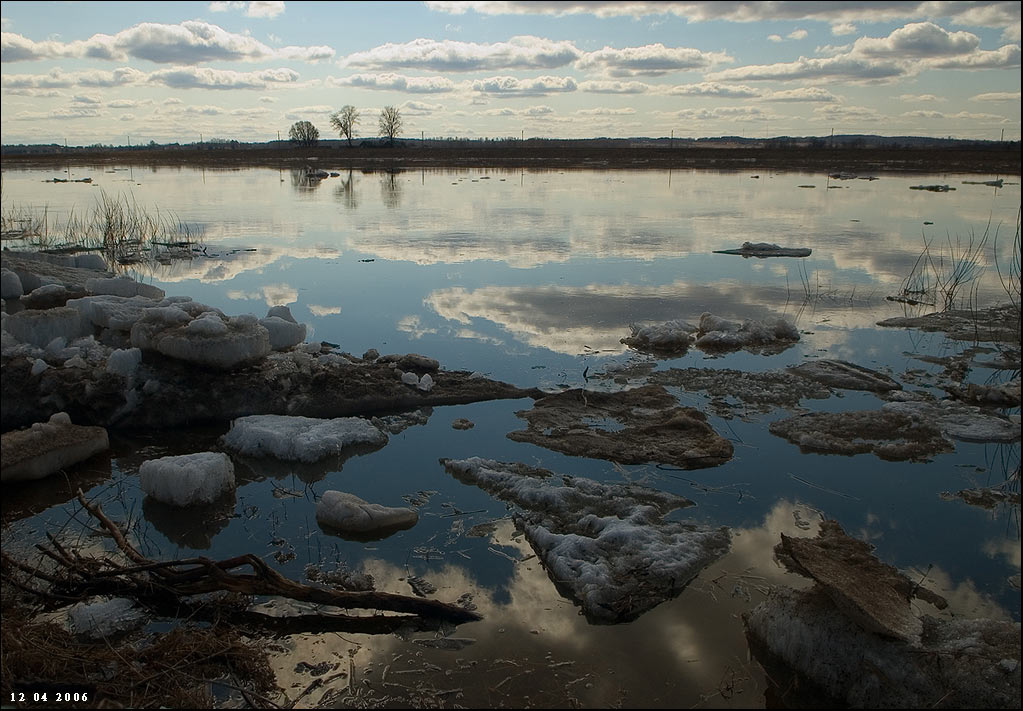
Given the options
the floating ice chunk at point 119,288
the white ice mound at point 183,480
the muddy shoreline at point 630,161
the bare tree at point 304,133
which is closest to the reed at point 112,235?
the floating ice chunk at point 119,288

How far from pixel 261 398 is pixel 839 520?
5033mm

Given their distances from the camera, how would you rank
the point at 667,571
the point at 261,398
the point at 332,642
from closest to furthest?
the point at 332,642 → the point at 667,571 → the point at 261,398

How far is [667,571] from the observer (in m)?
4.42

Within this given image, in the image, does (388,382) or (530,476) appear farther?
(388,382)

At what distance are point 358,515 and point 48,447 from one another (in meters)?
2.66

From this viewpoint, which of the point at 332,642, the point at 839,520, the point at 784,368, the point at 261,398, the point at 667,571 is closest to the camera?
→ the point at 332,642

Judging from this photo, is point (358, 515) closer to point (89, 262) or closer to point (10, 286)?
point (10, 286)

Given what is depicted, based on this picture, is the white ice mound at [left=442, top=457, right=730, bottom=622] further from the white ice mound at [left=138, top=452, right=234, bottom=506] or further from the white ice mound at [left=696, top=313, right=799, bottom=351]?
the white ice mound at [left=696, top=313, right=799, bottom=351]

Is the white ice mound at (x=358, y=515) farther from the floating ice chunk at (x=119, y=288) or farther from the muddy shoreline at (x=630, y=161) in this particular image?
the muddy shoreline at (x=630, y=161)

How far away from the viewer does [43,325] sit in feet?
26.3

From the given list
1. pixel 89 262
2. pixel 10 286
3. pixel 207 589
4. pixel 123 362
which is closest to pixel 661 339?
pixel 123 362

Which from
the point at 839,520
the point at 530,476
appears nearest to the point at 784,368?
the point at 839,520

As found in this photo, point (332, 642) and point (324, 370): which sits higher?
point (324, 370)

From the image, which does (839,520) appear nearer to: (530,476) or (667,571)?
(667,571)
